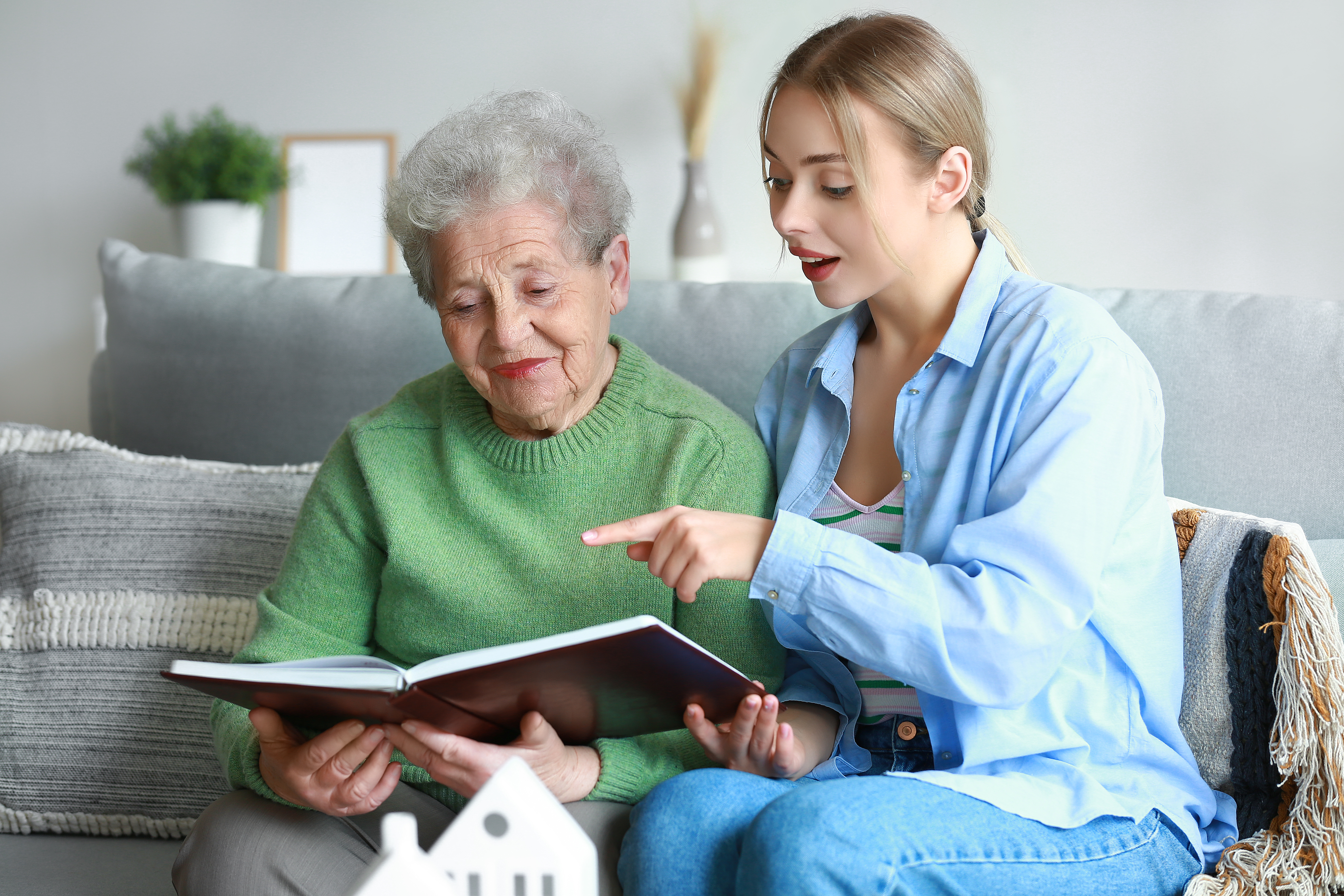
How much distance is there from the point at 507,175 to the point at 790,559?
22.2 inches

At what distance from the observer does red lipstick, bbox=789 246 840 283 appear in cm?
120

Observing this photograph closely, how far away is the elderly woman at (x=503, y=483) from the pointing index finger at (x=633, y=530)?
0.92ft

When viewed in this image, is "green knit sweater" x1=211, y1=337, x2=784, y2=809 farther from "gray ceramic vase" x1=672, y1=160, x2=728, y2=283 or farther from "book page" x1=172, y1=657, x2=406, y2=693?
"gray ceramic vase" x1=672, y1=160, x2=728, y2=283

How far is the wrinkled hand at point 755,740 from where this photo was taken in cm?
107

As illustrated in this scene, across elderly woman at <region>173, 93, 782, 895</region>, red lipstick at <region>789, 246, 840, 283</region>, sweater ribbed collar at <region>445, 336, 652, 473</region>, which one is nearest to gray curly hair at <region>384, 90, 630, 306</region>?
elderly woman at <region>173, 93, 782, 895</region>

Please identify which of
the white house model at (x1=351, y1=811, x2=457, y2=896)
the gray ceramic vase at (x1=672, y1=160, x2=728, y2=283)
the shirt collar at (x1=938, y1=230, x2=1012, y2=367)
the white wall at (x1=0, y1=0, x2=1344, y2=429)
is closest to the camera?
the white house model at (x1=351, y1=811, x2=457, y2=896)

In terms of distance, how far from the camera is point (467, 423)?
4.53 feet

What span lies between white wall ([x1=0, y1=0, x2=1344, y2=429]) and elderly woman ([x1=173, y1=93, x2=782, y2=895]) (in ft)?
4.93

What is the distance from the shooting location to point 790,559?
990 mm

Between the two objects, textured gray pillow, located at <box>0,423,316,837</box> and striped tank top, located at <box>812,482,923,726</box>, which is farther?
textured gray pillow, located at <box>0,423,316,837</box>

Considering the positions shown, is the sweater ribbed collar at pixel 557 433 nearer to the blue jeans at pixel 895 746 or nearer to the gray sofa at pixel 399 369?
the gray sofa at pixel 399 369

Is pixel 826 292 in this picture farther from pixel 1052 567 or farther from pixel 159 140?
pixel 159 140

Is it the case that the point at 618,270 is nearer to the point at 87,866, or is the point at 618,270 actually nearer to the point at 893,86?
the point at 893,86

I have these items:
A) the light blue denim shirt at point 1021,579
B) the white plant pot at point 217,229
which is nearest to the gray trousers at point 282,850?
the light blue denim shirt at point 1021,579
